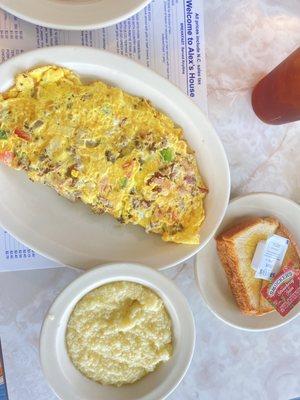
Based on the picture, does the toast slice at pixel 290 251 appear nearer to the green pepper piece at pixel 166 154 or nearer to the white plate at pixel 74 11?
the green pepper piece at pixel 166 154

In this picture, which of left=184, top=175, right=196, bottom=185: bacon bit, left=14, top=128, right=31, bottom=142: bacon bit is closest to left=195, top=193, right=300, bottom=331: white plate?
left=184, top=175, right=196, bottom=185: bacon bit

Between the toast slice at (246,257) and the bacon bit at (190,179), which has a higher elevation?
the bacon bit at (190,179)

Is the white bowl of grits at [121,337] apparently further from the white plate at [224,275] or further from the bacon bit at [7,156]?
the bacon bit at [7,156]

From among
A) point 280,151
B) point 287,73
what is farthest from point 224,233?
point 287,73

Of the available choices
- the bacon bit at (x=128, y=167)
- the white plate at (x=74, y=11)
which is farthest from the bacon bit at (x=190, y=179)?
the white plate at (x=74, y=11)

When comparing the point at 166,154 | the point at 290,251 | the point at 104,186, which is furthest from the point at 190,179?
the point at 290,251

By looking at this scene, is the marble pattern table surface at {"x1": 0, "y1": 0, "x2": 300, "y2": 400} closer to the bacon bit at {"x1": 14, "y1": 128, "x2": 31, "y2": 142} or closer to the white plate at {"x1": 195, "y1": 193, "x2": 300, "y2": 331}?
the white plate at {"x1": 195, "y1": 193, "x2": 300, "y2": 331}

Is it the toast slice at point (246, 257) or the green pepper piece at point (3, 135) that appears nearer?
the green pepper piece at point (3, 135)

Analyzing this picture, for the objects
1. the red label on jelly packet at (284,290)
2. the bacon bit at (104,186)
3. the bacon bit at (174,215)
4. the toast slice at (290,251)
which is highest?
the bacon bit at (104,186)
